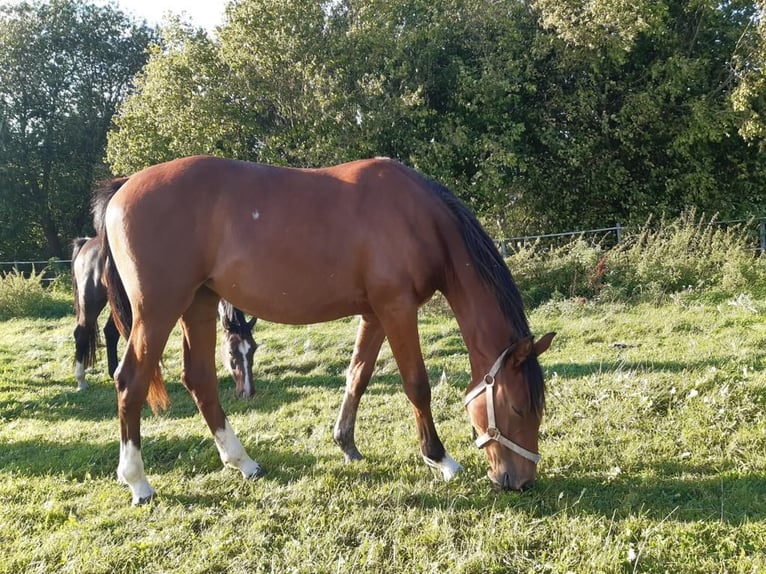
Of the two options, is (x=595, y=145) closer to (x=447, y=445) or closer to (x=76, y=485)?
(x=447, y=445)

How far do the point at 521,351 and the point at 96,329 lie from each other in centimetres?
587

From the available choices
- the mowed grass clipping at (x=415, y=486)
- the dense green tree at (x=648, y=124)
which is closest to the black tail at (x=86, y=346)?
the mowed grass clipping at (x=415, y=486)

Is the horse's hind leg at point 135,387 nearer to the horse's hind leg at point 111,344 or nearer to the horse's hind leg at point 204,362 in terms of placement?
the horse's hind leg at point 204,362

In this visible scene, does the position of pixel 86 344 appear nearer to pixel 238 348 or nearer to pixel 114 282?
pixel 238 348

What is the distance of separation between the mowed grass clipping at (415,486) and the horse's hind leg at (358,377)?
0.17 meters

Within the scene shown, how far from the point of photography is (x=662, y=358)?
4809 mm

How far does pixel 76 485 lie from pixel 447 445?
7.79 feet

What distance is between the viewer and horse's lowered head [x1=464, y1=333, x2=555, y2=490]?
267cm

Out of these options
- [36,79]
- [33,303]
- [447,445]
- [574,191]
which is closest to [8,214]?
[36,79]

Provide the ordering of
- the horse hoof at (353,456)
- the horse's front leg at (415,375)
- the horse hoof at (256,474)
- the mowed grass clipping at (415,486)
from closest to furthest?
the mowed grass clipping at (415,486) < the horse's front leg at (415,375) < the horse hoof at (256,474) < the horse hoof at (353,456)

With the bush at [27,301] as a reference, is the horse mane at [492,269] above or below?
above

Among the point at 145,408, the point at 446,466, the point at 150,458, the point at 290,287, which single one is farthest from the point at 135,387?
the point at 145,408

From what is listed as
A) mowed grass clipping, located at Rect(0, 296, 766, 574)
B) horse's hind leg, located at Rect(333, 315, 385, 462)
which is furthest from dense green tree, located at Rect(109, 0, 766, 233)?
horse's hind leg, located at Rect(333, 315, 385, 462)

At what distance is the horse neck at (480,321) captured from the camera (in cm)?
281
